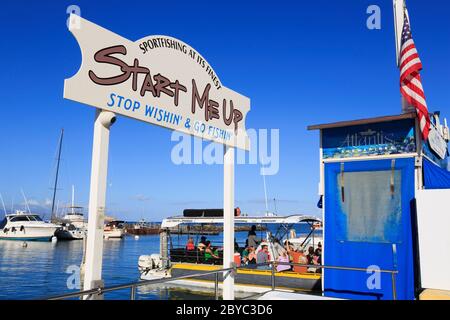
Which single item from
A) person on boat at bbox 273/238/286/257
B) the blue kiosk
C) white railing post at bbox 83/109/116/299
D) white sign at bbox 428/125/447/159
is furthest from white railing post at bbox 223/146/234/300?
person on boat at bbox 273/238/286/257

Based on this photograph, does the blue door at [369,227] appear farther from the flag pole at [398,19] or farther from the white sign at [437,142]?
the flag pole at [398,19]

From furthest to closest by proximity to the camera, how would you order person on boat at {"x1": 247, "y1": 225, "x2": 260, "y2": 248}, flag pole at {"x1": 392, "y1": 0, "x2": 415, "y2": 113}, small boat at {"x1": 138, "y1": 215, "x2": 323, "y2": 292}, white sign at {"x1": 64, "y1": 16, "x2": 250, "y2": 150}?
person on boat at {"x1": 247, "y1": 225, "x2": 260, "y2": 248}
small boat at {"x1": 138, "y1": 215, "x2": 323, "y2": 292}
flag pole at {"x1": 392, "y1": 0, "x2": 415, "y2": 113}
white sign at {"x1": 64, "y1": 16, "x2": 250, "y2": 150}

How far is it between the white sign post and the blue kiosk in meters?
3.45

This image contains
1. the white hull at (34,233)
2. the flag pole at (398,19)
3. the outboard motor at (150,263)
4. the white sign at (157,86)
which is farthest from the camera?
the white hull at (34,233)

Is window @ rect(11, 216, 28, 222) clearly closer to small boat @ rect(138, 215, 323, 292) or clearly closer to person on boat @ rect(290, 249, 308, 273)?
small boat @ rect(138, 215, 323, 292)

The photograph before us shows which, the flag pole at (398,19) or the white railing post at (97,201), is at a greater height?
the flag pole at (398,19)

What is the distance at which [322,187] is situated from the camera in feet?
35.3

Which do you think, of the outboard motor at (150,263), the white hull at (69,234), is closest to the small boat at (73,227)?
the white hull at (69,234)

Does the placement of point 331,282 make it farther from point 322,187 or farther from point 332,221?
point 322,187

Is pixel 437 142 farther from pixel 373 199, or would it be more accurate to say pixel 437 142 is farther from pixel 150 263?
pixel 150 263

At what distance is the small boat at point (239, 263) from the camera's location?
50.2 feet

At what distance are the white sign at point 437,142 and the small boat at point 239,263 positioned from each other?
607 centimetres

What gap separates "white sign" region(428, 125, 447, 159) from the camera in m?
10.6
